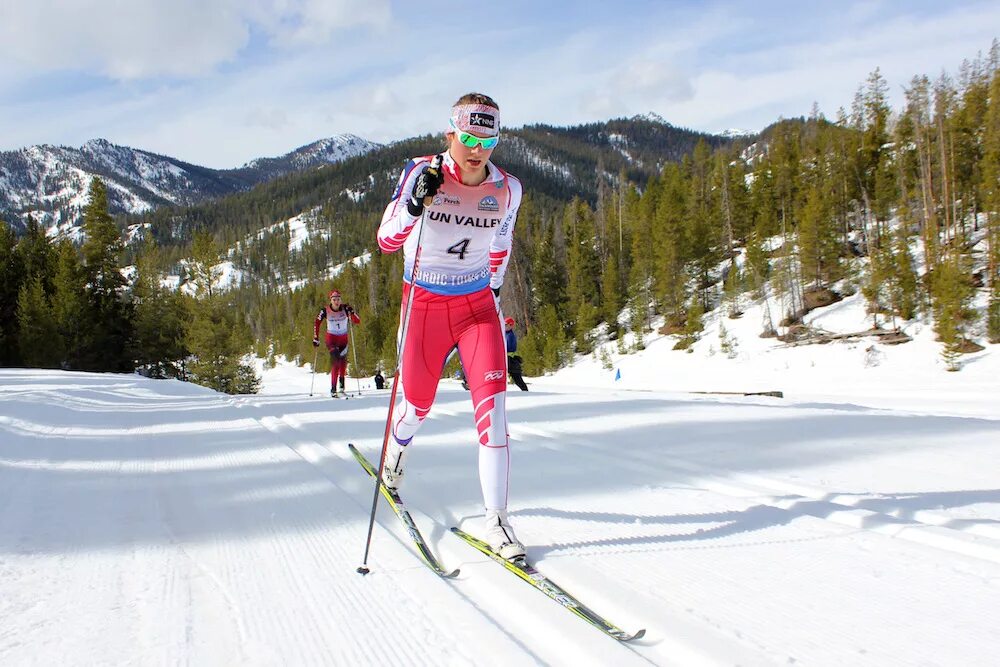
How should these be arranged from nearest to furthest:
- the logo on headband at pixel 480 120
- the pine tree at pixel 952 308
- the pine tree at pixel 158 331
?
the logo on headband at pixel 480 120
the pine tree at pixel 952 308
the pine tree at pixel 158 331

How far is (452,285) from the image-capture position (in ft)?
12.6

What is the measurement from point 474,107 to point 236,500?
323cm

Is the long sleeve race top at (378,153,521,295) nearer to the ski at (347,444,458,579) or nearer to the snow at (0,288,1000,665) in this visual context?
the ski at (347,444,458,579)

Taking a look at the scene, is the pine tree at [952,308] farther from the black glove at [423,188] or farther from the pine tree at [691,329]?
the black glove at [423,188]

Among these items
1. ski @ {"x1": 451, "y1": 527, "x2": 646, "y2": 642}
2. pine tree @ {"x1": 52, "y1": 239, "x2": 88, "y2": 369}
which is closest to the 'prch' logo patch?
ski @ {"x1": 451, "y1": 527, "x2": 646, "y2": 642}

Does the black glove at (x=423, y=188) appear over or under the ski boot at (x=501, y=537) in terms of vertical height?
over

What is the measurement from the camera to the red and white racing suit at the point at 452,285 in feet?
11.8

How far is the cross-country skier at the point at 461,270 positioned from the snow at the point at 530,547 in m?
0.72

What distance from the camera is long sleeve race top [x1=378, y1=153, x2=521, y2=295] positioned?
362 centimetres

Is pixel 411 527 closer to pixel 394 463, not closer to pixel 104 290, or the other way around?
pixel 394 463

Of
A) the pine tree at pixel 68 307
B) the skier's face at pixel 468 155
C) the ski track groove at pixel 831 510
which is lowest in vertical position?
the ski track groove at pixel 831 510

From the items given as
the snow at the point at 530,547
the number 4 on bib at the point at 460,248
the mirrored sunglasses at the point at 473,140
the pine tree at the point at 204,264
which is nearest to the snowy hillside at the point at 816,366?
the snow at the point at 530,547

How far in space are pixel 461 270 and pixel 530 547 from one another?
1.82 m

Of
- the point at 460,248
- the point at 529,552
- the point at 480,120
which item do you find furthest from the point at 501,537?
the point at 480,120
